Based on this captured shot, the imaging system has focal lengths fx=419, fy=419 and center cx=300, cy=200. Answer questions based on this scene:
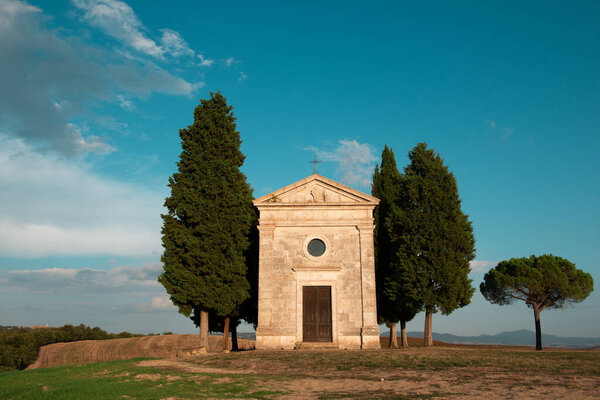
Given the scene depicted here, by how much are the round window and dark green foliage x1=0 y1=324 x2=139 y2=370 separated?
26209 millimetres

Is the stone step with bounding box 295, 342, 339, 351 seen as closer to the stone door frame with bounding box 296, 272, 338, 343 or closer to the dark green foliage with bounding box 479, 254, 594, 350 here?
the stone door frame with bounding box 296, 272, 338, 343

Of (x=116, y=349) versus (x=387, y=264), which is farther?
(x=116, y=349)

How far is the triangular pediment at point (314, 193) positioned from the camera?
2317 cm

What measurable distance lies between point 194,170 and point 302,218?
6.75 metres

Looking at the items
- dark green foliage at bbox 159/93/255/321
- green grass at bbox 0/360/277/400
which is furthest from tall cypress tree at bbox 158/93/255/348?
green grass at bbox 0/360/277/400

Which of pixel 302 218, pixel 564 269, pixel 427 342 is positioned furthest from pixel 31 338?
pixel 564 269

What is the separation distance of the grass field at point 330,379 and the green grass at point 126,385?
25mm

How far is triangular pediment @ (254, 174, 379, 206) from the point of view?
23.2 metres

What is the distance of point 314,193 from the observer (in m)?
23.4

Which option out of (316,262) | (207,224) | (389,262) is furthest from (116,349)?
(389,262)

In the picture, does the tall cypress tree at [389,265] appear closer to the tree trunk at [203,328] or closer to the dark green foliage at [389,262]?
the dark green foliage at [389,262]

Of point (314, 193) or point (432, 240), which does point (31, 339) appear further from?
point (432, 240)

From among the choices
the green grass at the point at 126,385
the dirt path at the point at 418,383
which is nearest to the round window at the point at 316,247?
the dirt path at the point at 418,383

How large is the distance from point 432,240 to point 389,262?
3.31 m
